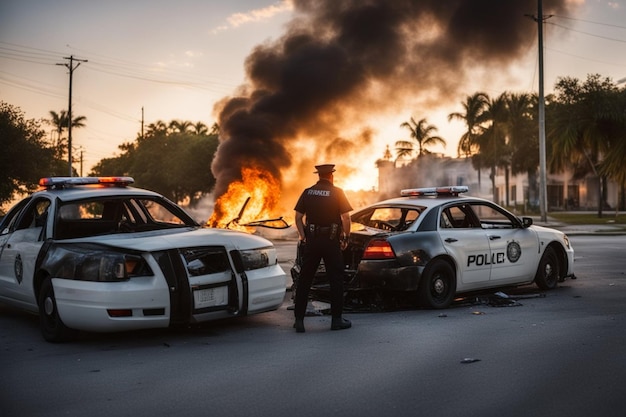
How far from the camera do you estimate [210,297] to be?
6.91 m

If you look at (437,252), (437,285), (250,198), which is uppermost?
(250,198)

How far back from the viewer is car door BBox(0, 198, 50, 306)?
24.2ft

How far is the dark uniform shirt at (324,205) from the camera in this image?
290 inches

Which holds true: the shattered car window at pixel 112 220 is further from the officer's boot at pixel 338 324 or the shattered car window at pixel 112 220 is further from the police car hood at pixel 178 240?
the officer's boot at pixel 338 324

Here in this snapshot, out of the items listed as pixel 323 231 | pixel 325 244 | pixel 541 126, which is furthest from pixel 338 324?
pixel 541 126

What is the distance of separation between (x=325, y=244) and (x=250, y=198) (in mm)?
14647

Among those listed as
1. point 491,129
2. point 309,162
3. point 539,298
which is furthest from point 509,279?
point 491,129

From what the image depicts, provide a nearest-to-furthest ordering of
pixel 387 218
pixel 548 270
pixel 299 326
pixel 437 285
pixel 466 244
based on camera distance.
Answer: pixel 299 326
pixel 437 285
pixel 466 244
pixel 387 218
pixel 548 270

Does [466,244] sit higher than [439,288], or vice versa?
[466,244]

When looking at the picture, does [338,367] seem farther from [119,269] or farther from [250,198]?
[250,198]

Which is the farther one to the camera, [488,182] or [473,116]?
[488,182]

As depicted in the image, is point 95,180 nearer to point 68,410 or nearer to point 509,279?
point 68,410

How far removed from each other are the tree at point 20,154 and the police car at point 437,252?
98.4 feet

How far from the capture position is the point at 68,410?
4.62 m
